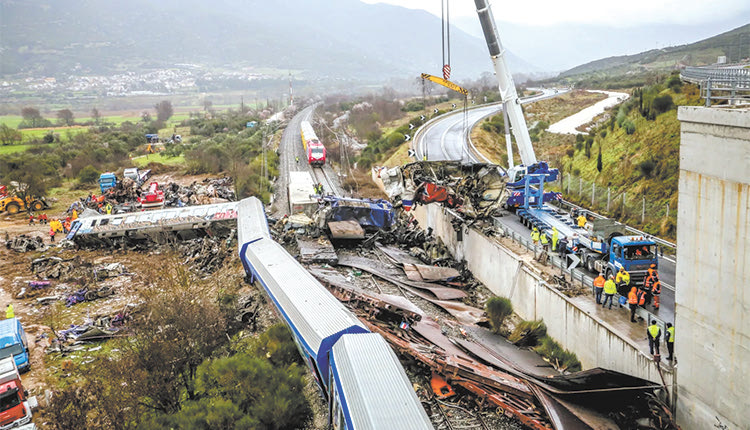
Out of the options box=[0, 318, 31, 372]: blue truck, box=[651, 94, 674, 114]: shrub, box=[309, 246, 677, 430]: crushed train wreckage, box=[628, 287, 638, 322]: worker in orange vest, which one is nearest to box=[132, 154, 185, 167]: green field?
box=[0, 318, 31, 372]: blue truck

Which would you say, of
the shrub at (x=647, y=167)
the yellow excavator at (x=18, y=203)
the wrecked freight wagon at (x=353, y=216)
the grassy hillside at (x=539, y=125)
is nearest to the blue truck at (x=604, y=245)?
the shrub at (x=647, y=167)

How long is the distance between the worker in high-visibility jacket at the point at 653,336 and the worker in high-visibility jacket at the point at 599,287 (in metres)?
2.47

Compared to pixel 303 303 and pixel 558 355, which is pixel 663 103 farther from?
pixel 303 303

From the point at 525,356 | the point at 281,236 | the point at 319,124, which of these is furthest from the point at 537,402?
the point at 319,124

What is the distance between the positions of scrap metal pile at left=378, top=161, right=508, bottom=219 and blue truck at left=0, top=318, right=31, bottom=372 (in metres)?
16.6

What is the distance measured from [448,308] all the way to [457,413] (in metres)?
8.00

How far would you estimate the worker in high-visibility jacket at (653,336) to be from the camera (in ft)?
44.6

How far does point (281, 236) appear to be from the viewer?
28812mm

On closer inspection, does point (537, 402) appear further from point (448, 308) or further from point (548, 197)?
point (548, 197)

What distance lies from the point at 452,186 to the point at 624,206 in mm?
8351

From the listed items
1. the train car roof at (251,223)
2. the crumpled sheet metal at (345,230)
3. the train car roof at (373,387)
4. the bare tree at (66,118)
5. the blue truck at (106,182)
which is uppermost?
the bare tree at (66,118)

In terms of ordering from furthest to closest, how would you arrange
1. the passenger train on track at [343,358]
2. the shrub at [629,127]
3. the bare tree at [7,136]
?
the bare tree at [7,136]
the shrub at [629,127]
the passenger train on track at [343,358]

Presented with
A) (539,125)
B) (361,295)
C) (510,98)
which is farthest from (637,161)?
(539,125)

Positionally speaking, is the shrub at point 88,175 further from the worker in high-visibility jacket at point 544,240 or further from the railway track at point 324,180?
the worker in high-visibility jacket at point 544,240
